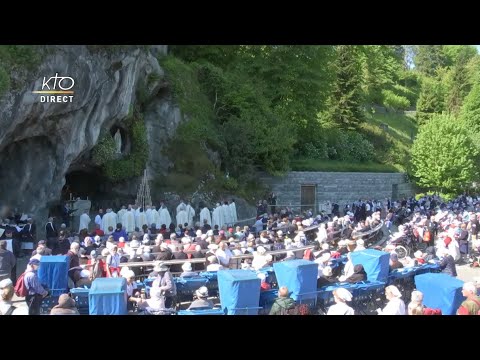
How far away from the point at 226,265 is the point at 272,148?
1628cm

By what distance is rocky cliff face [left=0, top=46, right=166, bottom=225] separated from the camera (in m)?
14.9

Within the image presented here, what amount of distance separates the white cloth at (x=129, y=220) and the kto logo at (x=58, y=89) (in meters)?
4.53

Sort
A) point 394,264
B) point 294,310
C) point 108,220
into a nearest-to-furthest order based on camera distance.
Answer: point 294,310, point 394,264, point 108,220

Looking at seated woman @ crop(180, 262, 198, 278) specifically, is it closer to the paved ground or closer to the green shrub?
the paved ground

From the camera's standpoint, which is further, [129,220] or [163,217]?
[163,217]

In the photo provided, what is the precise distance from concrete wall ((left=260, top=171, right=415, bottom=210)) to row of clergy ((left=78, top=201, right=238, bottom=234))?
567cm

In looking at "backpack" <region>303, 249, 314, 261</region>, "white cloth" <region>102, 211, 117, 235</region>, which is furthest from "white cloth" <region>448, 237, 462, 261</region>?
"white cloth" <region>102, 211, 117, 235</region>

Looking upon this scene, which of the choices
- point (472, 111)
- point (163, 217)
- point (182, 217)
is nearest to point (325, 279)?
point (163, 217)

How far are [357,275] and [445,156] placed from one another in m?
22.3

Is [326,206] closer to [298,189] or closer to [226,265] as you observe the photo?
[298,189]

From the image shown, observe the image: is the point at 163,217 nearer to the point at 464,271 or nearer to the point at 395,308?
the point at 464,271

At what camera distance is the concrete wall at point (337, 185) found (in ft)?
92.1

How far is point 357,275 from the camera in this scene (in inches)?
380
